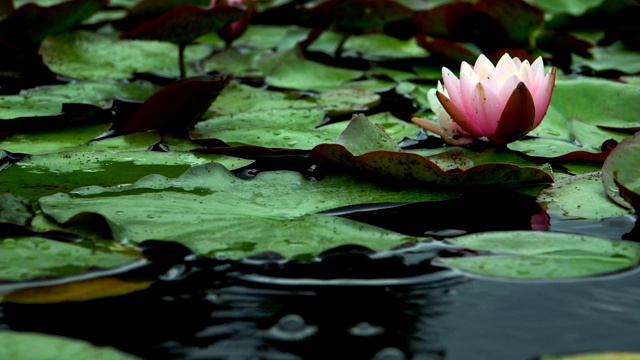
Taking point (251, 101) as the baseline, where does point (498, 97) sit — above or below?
above

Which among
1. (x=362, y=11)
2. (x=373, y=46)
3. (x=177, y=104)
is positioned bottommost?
(x=373, y=46)

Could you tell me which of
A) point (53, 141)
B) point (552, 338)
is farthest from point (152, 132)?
point (552, 338)

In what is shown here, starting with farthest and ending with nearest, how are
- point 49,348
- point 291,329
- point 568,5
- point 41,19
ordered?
point 568,5, point 41,19, point 291,329, point 49,348

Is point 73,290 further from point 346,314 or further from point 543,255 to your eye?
point 543,255

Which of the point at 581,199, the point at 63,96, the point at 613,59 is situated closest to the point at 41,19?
the point at 63,96

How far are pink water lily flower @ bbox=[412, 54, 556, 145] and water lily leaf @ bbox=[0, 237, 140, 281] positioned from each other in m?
0.80

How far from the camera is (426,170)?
1.45m

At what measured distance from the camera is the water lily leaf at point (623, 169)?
1.41 meters

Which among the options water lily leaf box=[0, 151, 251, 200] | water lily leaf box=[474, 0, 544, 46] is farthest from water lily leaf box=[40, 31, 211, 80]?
water lily leaf box=[474, 0, 544, 46]

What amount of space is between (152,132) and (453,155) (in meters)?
0.75

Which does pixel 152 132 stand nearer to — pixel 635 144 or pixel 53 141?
pixel 53 141

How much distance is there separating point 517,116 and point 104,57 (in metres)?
1.65

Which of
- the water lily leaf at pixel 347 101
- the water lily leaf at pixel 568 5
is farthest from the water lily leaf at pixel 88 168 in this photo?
the water lily leaf at pixel 568 5

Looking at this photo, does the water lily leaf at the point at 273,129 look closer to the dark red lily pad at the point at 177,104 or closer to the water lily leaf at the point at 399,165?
the dark red lily pad at the point at 177,104
